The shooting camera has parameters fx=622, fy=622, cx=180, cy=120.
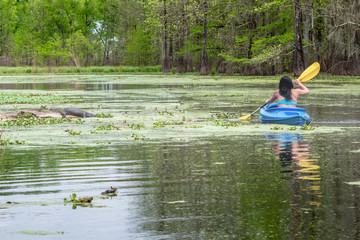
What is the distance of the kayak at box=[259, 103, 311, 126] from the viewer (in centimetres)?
1401

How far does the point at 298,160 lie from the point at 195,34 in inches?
1990

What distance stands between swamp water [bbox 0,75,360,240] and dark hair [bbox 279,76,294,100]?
102cm

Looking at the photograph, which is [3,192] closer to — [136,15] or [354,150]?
[354,150]

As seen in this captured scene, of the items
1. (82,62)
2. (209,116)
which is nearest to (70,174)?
(209,116)

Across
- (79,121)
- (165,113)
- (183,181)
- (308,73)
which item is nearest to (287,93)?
(308,73)

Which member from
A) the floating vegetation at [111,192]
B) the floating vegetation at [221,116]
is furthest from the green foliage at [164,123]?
the floating vegetation at [111,192]

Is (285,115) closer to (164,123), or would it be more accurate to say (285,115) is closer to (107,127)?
(164,123)

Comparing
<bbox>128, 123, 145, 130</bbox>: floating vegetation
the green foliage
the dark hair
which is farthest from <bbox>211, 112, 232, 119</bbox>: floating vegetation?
<bbox>128, 123, 145, 130</bbox>: floating vegetation

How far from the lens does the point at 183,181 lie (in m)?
7.62

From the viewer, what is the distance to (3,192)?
712 centimetres

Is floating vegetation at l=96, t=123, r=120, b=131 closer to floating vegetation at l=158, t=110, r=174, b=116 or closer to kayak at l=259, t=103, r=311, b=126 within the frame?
floating vegetation at l=158, t=110, r=174, b=116

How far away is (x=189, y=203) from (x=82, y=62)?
302ft

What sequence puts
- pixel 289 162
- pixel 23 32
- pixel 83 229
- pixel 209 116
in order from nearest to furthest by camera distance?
pixel 83 229 → pixel 289 162 → pixel 209 116 → pixel 23 32

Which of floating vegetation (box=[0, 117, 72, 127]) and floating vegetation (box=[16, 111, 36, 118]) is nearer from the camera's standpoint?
floating vegetation (box=[0, 117, 72, 127])
